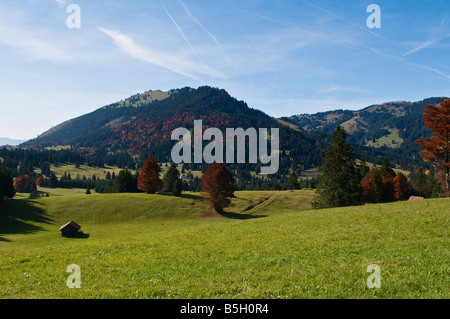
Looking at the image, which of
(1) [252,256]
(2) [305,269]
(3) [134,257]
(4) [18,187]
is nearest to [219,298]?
(2) [305,269]

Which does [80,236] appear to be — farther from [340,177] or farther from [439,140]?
[439,140]

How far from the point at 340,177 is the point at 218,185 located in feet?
117

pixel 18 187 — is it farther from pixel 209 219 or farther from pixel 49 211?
pixel 209 219

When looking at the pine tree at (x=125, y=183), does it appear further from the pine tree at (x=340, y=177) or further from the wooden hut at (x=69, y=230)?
the pine tree at (x=340, y=177)

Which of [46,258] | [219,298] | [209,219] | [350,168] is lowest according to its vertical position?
[209,219]

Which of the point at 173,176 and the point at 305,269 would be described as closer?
the point at 305,269

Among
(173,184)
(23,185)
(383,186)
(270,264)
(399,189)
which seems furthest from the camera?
(23,185)

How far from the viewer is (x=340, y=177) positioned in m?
63.2

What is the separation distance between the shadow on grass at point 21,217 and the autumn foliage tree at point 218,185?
43.4m

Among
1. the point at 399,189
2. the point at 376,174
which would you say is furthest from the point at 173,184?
the point at 399,189

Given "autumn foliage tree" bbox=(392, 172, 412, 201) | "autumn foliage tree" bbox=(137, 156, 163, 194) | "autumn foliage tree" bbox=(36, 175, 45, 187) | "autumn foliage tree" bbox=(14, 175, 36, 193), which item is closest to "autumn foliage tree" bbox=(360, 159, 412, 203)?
"autumn foliage tree" bbox=(392, 172, 412, 201)
